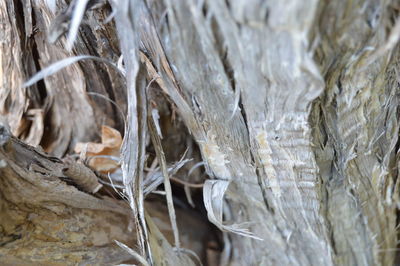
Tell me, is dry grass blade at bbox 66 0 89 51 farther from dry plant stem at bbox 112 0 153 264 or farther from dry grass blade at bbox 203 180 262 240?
dry grass blade at bbox 203 180 262 240

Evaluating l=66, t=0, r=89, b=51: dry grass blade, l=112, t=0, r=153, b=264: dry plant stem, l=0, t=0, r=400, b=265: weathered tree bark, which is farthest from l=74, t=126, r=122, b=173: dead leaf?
l=66, t=0, r=89, b=51: dry grass blade

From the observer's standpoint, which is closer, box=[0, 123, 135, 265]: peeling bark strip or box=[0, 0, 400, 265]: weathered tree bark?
box=[0, 0, 400, 265]: weathered tree bark

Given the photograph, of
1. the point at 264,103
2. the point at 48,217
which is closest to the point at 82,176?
the point at 48,217

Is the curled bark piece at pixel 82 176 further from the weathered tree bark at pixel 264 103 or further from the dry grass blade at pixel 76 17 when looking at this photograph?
the dry grass blade at pixel 76 17

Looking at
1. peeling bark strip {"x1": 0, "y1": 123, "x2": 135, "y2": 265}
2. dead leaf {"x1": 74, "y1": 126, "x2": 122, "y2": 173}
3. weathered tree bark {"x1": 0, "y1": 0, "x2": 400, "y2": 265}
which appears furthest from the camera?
dead leaf {"x1": 74, "y1": 126, "x2": 122, "y2": 173}

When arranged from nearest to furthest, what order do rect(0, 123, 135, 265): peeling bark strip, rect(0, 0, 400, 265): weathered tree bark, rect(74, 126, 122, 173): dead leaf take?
rect(0, 0, 400, 265): weathered tree bark
rect(0, 123, 135, 265): peeling bark strip
rect(74, 126, 122, 173): dead leaf

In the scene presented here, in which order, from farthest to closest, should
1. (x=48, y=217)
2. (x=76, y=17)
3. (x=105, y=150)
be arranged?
(x=105, y=150) → (x=48, y=217) → (x=76, y=17)

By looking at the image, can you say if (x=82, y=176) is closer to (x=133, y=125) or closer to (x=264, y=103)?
(x=133, y=125)

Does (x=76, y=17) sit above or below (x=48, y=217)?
above

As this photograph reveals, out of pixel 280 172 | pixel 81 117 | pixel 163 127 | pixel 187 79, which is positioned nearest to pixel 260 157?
pixel 280 172
